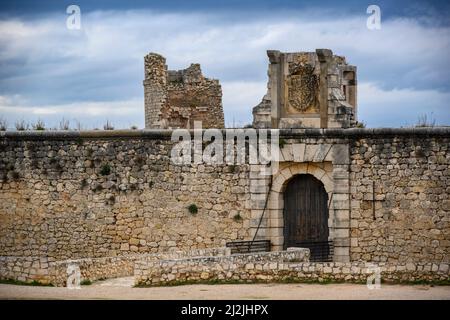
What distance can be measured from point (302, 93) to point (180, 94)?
8.98 metres

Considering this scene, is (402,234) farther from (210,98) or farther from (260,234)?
(210,98)

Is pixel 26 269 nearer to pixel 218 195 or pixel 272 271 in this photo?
pixel 272 271

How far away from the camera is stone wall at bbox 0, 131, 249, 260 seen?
32250 millimetres

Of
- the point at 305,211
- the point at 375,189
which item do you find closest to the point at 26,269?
the point at 305,211

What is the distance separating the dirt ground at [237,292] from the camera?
79.1ft

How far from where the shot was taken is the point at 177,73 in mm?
41062

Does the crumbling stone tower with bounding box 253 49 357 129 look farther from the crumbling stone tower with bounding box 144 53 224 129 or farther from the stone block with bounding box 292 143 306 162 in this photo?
the crumbling stone tower with bounding box 144 53 224 129

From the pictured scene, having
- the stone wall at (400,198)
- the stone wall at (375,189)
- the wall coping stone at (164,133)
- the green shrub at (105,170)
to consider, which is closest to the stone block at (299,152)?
the stone wall at (375,189)

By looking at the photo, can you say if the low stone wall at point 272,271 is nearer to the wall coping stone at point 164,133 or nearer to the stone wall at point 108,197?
the wall coping stone at point 164,133

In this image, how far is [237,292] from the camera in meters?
24.8

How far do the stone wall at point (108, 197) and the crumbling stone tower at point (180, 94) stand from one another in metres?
7.37

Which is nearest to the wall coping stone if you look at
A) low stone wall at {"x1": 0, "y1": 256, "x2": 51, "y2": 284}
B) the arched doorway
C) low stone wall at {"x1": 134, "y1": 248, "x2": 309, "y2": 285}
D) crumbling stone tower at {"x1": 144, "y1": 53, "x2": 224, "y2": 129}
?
the arched doorway

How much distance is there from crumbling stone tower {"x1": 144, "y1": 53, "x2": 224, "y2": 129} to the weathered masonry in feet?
24.5

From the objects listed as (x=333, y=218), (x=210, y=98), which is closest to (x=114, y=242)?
(x=333, y=218)
